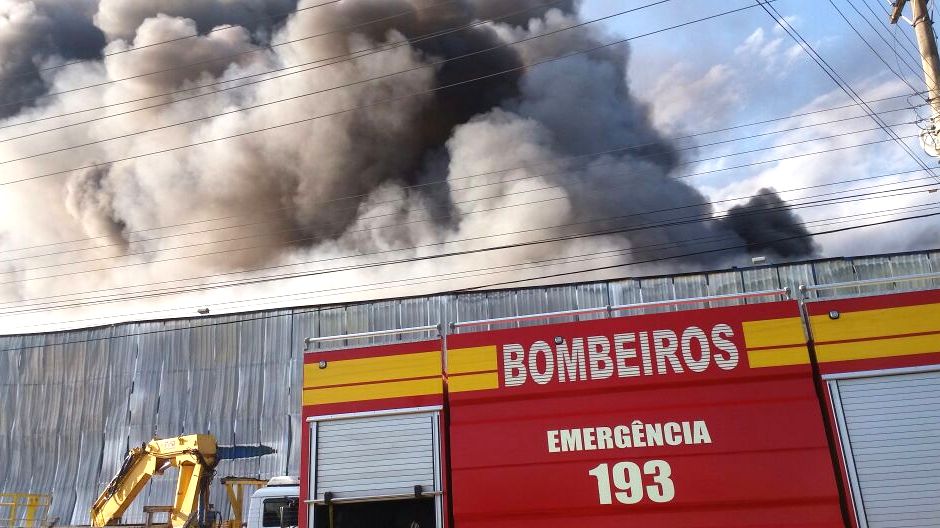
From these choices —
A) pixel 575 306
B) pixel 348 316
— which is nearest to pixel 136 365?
pixel 348 316

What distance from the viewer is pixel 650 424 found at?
6660mm

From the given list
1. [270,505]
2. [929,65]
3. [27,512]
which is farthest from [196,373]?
[929,65]

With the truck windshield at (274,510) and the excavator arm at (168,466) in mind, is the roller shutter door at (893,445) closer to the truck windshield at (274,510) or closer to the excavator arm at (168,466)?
the truck windshield at (274,510)

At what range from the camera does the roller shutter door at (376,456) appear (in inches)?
279

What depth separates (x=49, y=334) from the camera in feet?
92.0

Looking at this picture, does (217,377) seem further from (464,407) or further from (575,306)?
(464,407)

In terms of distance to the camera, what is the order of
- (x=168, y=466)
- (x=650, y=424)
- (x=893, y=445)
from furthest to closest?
(x=168, y=466), (x=650, y=424), (x=893, y=445)

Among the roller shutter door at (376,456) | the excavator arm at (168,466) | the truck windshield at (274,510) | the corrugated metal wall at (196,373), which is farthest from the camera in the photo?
the corrugated metal wall at (196,373)

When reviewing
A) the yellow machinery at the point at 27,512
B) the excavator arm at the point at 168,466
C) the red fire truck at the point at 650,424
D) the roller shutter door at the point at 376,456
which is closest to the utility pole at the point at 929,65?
the red fire truck at the point at 650,424

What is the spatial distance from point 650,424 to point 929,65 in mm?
8924

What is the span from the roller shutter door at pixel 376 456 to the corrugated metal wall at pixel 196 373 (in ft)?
53.2

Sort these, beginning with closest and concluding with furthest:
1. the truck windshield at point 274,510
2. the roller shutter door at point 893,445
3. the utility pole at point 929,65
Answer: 1. the roller shutter door at point 893,445
2. the utility pole at point 929,65
3. the truck windshield at point 274,510

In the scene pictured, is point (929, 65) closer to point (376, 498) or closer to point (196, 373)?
point (376, 498)

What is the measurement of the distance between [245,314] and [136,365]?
4.86m
